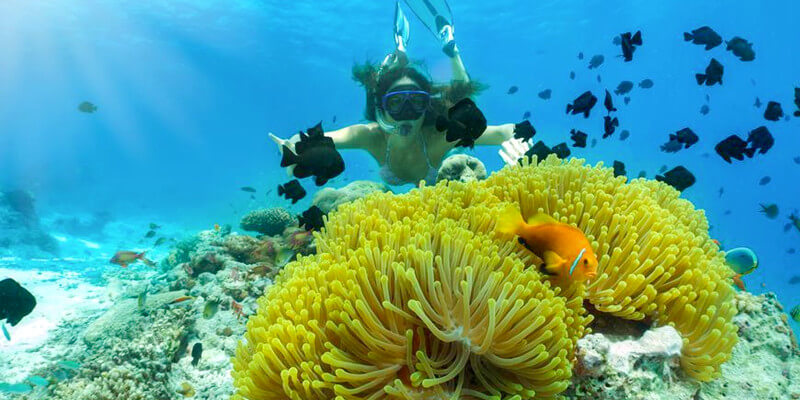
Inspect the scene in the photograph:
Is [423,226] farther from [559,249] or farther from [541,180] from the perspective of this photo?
[541,180]

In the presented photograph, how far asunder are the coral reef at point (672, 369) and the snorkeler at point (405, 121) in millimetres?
3213

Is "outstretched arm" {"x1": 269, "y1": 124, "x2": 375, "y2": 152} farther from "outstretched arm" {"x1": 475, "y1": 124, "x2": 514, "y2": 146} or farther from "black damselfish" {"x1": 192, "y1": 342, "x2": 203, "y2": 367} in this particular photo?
"black damselfish" {"x1": 192, "y1": 342, "x2": 203, "y2": 367}

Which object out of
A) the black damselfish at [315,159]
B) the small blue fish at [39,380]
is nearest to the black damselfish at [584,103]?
the black damselfish at [315,159]

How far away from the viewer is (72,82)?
75.4m

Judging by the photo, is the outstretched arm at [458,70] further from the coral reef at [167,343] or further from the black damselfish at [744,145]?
the coral reef at [167,343]

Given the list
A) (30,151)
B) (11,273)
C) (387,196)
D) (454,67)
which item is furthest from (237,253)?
(30,151)

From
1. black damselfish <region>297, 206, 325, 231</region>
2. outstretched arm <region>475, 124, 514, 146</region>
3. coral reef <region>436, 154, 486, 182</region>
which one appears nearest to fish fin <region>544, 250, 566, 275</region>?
black damselfish <region>297, 206, 325, 231</region>

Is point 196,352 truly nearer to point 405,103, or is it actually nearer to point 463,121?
point 463,121

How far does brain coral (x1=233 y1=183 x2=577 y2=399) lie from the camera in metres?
1.52

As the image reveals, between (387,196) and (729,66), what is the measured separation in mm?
94578

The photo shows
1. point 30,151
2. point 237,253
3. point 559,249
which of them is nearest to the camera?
point 559,249

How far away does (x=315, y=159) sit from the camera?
12.5 feet

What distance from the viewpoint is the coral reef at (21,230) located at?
59.2 ft

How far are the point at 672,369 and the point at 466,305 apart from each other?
4.30 feet
